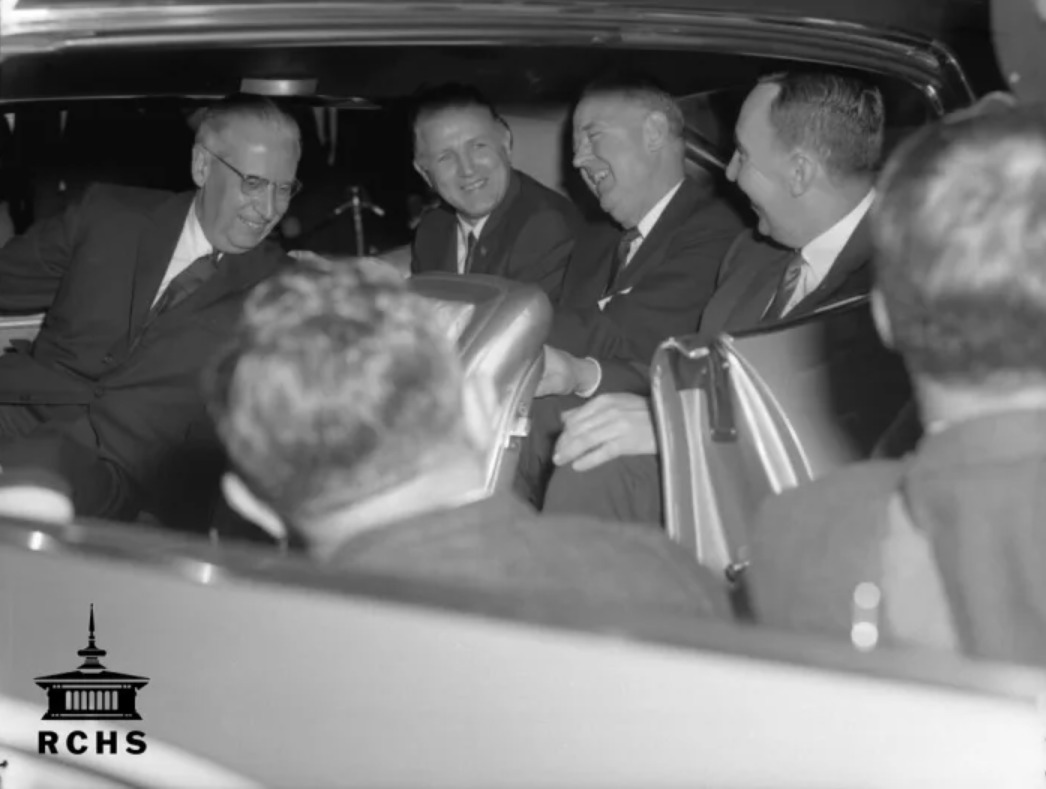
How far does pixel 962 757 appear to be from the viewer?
3.58 ft

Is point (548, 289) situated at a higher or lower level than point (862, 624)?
higher

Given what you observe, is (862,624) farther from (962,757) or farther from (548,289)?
(548,289)

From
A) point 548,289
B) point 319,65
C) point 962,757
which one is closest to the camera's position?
point 962,757

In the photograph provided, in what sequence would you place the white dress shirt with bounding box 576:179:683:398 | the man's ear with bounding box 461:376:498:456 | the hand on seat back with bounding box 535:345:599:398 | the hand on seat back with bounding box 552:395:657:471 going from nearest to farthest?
the man's ear with bounding box 461:376:498:456 → the hand on seat back with bounding box 552:395:657:471 → the hand on seat back with bounding box 535:345:599:398 → the white dress shirt with bounding box 576:179:683:398

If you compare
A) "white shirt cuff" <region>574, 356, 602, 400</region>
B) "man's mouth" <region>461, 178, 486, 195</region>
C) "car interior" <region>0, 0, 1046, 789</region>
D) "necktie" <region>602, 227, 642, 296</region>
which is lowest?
"car interior" <region>0, 0, 1046, 789</region>

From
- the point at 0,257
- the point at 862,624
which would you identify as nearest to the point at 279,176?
the point at 0,257

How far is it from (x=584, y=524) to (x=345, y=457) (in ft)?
0.76

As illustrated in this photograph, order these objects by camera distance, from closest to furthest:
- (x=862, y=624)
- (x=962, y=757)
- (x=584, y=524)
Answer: (x=962, y=757), (x=862, y=624), (x=584, y=524)

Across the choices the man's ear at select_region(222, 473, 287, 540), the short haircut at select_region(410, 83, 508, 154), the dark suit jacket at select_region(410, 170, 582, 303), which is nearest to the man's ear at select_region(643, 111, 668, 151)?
the dark suit jacket at select_region(410, 170, 582, 303)

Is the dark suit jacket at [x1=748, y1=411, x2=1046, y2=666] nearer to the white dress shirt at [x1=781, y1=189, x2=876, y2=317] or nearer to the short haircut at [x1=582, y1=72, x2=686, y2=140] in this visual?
the white dress shirt at [x1=781, y1=189, x2=876, y2=317]

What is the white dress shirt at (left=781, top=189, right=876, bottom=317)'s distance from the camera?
8.64ft

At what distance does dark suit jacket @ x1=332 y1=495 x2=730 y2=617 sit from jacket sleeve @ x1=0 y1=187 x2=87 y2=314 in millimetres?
2027

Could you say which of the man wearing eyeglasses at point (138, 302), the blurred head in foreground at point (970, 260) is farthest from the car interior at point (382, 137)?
the blurred head in foreground at point (970, 260)

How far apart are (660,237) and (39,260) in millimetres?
1320
